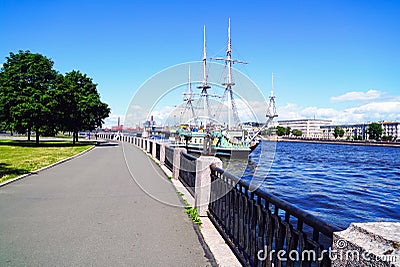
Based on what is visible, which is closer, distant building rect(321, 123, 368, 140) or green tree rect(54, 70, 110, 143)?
green tree rect(54, 70, 110, 143)

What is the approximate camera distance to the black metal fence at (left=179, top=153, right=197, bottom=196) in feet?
30.4

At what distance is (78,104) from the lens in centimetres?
4119

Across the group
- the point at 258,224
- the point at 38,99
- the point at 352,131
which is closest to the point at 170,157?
the point at 258,224

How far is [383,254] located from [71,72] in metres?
47.5

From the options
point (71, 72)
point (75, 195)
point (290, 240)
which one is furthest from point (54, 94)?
point (290, 240)

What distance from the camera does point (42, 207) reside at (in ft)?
25.2

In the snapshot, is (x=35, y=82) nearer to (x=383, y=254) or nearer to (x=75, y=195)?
(x=75, y=195)

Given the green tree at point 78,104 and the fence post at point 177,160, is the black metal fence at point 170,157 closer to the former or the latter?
the fence post at point 177,160

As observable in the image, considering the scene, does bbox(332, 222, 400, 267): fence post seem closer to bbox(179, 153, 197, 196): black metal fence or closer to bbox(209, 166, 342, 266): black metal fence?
bbox(209, 166, 342, 266): black metal fence

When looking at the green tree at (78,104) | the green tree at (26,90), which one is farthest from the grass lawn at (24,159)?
the green tree at (78,104)

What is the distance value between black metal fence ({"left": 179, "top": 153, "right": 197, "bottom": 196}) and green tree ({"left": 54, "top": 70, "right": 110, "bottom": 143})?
29211 mm

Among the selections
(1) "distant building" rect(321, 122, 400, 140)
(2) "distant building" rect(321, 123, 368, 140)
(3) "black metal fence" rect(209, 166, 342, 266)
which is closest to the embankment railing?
(3) "black metal fence" rect(209, 166, 342, 266)

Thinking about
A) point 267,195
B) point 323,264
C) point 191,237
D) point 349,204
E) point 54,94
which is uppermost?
point 54,94

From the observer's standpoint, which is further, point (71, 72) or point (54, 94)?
point (71, 72)
